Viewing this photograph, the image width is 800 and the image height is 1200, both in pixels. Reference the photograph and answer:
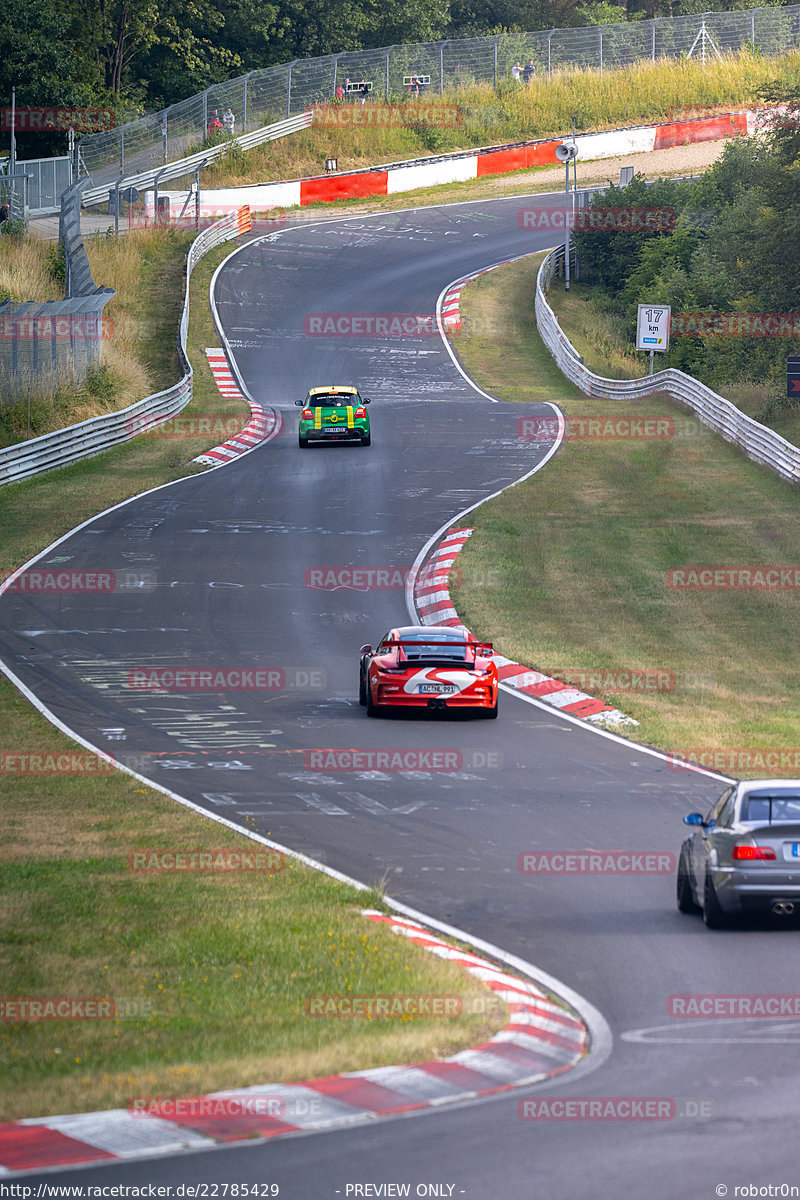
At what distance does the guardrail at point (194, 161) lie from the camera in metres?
68.6

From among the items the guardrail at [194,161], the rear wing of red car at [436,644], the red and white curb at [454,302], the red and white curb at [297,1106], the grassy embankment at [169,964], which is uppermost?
the guardrail at [194,161]

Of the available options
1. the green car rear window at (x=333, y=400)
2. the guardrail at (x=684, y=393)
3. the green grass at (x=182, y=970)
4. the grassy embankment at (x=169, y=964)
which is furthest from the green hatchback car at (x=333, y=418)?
the green grass at (x=182, y=970)

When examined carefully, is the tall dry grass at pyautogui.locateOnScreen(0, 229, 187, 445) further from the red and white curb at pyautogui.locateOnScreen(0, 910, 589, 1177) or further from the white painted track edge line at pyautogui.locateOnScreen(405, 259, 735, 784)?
the red and white curb at pyautogui.locateOnScreen(0, 910, 589, 1177)

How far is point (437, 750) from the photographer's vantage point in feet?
62.3

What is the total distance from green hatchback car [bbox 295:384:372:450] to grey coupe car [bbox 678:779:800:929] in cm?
3021

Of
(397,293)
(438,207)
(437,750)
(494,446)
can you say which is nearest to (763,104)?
(438,207)

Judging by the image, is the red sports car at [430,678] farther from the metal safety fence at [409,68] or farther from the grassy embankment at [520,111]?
the grassy embankment at [520,111]

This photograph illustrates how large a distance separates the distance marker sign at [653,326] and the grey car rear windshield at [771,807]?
38588 millimetres

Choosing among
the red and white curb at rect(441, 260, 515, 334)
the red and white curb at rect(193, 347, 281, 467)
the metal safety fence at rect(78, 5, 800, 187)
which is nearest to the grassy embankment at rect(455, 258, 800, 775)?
the red and white curb at rect(193, 347, 281, 467)

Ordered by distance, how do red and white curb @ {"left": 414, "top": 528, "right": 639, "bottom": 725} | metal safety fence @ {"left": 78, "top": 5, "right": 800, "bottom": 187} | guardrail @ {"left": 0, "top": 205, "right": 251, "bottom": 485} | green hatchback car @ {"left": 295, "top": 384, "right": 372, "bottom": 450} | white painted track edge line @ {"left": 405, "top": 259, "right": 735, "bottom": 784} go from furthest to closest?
metal safety fence @ {"left": 78, "top": 5, "right": 800, "bottom": 187}, green hatchback car @ {"left": 295, "top": 384, "right": 372, "bottom": 450}, guardrail @ {"left": 0, "top": 205, "right": 251, "bottom": 485}, red and white curb @ {"left": 414, "top": 528, "right": 639, "bottom": 725}, white painted track edge line @ {"left": 405, "top": 259, "right": 735, "bottom": 784}

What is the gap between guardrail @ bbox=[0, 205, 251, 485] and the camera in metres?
38.3

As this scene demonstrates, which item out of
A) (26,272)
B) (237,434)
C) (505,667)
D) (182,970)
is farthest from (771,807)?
(26,272)

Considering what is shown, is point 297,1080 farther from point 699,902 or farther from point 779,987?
point 699,902

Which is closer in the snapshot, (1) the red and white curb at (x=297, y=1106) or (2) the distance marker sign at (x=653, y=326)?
(1) the red and white curb at (x=297, y=1106)
